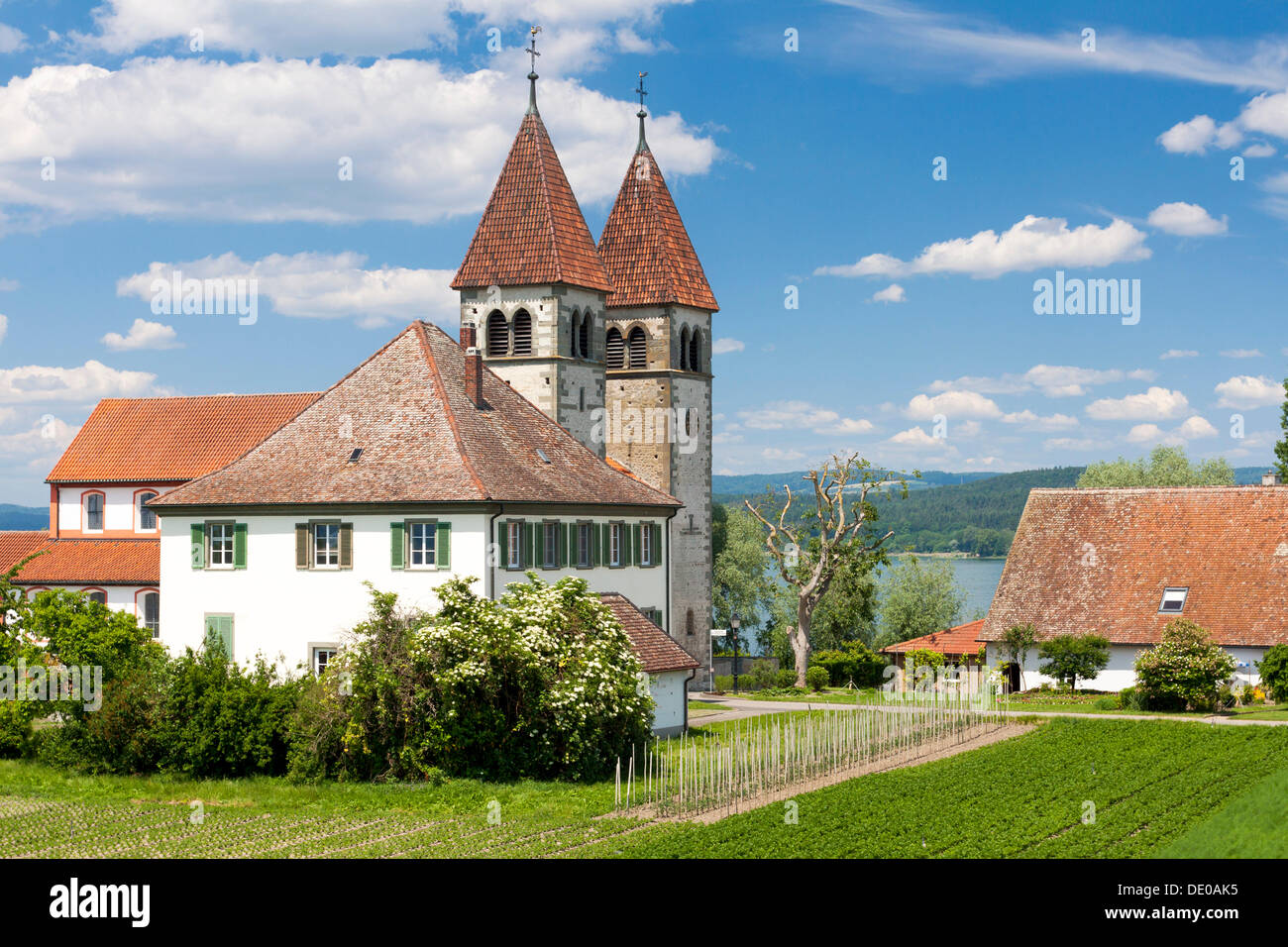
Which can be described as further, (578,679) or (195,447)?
(195,447)

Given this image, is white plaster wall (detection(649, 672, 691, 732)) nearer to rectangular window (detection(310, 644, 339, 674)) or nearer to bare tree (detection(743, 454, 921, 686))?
rectangular window (detection(310, 644, 339, 674))

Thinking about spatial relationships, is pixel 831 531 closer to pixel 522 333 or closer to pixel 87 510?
pixel 522 333

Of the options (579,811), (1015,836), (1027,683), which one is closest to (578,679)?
(579,811)

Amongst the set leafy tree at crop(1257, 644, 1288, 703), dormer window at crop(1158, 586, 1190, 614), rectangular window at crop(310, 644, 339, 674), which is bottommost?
leafy tree at crop(1257, 644, 1288, 703)

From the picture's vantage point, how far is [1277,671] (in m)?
46.3

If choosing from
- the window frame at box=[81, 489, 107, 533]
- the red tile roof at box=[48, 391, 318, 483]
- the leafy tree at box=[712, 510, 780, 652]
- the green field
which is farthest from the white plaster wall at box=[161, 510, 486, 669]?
the leafy tree at box=[712, 510, 780, 652]

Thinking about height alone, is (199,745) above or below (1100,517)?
below

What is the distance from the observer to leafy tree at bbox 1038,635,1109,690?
51.5 m

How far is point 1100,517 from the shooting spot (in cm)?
5844

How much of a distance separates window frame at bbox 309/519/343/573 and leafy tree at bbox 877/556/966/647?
50083mm

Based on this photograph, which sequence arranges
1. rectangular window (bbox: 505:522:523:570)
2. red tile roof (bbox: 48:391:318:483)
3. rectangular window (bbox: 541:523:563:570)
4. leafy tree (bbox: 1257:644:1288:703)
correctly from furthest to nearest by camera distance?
red tile roof (bbox: 48:391:318:483), leafy tree (bbox: 1257:644:1288:703), rectangular window (bbox: 541:523:563:570), rectangular window (bbox: 505:522:523:570)

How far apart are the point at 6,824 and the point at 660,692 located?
56.0 ft

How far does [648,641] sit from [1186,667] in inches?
646

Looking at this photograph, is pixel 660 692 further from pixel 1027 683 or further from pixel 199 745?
pixel 1027 683
